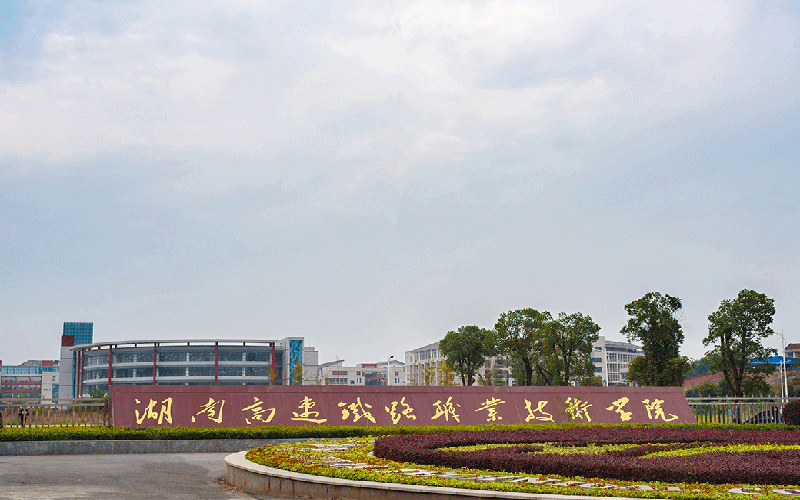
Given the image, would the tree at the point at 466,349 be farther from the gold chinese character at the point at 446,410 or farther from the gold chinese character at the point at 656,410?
the gold chinese character at the point at 446,410

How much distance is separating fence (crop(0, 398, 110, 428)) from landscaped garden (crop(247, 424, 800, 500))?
5.01m

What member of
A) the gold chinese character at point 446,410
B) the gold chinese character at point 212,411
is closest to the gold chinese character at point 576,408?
the gold chinese character at point 446,410

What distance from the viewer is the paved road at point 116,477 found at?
683 centimetres

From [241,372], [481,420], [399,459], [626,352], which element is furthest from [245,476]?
[626,352]

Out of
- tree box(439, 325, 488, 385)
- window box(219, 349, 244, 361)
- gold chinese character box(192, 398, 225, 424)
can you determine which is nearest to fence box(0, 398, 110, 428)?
gold chinese character box(192, 398, 225, 424)

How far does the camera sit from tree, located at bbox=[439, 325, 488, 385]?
129 ft

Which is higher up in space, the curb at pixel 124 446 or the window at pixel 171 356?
the window at pixel 171 356

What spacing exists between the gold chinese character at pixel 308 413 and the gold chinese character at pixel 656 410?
7.02 m

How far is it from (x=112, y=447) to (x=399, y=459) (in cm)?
588

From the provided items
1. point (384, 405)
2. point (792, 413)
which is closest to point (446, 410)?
point (384, 405)

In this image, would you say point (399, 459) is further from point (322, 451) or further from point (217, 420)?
point (217, 420)

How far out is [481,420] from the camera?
15.1 m

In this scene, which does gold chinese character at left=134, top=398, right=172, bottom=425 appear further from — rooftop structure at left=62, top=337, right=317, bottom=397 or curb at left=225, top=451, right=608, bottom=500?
rooftop structure at left=62, top=337, right=317, bottom=397

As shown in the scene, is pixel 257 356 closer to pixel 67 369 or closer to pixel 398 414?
pixel 67 369
